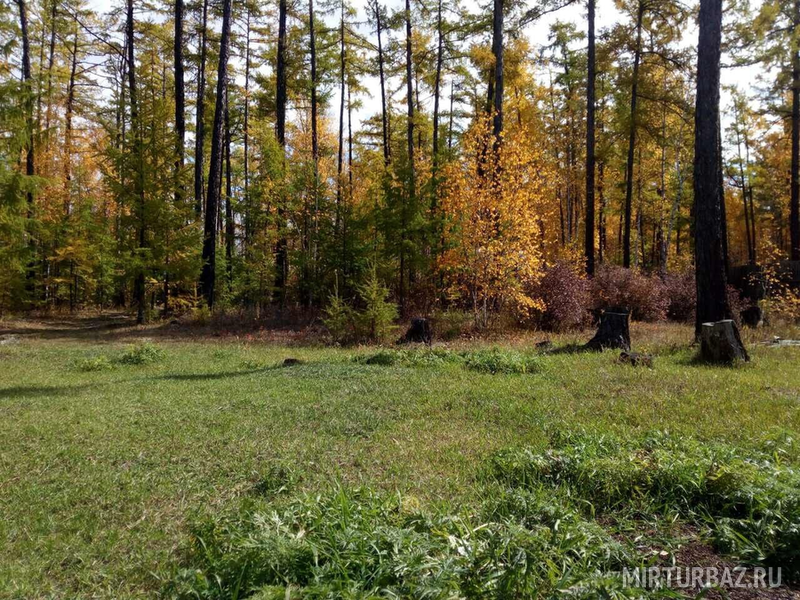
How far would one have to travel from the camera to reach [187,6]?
18.8 meters

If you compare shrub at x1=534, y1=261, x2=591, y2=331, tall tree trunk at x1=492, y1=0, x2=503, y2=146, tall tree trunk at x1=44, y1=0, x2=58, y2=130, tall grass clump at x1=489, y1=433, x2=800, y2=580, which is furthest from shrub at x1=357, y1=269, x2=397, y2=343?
tall tree trunk at x1=44, y1=0, x2=58, y2=130

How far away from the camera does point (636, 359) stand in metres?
7.69

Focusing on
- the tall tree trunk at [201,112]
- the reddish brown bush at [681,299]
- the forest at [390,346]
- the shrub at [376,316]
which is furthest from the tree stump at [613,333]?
the tall tree trunk at [201,112]

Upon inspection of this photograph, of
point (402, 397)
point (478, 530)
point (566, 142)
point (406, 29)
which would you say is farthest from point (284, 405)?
point (566, 142)

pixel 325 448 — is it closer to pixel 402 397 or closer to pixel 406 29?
pixel 402 397

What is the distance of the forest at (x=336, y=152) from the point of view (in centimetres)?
1300

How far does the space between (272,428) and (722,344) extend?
7372 mm

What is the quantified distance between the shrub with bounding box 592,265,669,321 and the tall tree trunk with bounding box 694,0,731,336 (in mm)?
5808

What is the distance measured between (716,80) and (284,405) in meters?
10.3

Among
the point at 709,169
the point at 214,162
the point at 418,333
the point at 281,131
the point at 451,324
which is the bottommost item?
the point at 418,333

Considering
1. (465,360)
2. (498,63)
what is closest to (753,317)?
(465,360)

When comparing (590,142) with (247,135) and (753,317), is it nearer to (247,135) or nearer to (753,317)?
(753,317)

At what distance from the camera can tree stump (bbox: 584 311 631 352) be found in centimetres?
944

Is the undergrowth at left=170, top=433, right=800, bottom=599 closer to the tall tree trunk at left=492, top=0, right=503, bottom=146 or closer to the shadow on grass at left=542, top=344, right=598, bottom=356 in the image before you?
the shadow on grass at left=542, top=344, right=598, bottom=356
